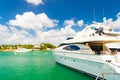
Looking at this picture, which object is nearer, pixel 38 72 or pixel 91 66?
pixel 91 66

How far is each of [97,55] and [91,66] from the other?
1505 mm

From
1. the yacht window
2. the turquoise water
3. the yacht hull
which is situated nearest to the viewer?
the yacht hull

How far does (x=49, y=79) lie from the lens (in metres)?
18.0

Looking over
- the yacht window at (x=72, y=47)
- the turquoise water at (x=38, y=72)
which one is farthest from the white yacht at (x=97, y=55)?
the turquoise water at (x=38, y=72)

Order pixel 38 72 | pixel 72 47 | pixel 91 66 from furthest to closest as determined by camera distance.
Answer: pixel 38 72
pixel 72 47
pixel 91 66

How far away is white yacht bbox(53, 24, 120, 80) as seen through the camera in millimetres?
14223

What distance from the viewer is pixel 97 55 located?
51.1 ft

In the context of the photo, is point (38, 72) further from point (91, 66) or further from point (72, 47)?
point (91, 66)

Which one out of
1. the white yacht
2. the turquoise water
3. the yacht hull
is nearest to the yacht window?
the white yacht

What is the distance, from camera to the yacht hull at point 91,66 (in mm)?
13784

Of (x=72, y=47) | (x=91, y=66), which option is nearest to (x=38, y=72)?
(x=72, y=47)

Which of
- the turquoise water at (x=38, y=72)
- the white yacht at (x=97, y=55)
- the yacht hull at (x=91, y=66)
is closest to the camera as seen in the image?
the yacht hull at (x=91, y=66)

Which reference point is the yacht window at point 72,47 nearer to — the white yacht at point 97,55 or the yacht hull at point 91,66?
the white yacht at point 97,55

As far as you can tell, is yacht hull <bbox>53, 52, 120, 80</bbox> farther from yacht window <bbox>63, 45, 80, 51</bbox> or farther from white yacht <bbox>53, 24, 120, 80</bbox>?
yacht window <bbox>63, 45, 80, 51</bbox>
